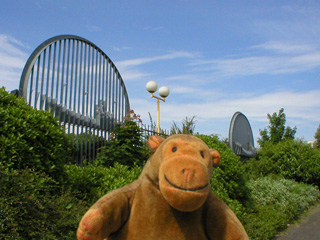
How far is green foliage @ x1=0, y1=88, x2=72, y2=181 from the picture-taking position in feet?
11.8

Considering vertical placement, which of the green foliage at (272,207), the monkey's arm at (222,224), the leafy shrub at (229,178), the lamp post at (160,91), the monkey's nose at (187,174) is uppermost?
the lamp post at (160,91)

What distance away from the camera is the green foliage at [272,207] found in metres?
6.06

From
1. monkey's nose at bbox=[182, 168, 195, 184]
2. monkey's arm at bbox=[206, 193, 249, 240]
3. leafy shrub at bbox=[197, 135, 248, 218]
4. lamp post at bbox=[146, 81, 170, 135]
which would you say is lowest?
leafy shrub at bbox=[197, 135, 248, 218]

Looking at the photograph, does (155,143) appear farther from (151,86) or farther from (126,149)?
(151,86)

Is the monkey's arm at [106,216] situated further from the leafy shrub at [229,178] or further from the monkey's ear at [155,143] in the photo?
the leafy shrub at [229,178]

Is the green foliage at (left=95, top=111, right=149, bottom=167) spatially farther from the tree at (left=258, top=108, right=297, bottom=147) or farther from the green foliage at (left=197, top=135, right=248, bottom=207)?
the tree at (left=258, top=108, right=297, bottom=147)

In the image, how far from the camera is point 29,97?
625cm

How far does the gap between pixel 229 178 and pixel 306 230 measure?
7.32 ft

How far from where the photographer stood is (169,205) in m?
2.11

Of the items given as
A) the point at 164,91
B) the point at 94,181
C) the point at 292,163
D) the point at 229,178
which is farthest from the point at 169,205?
the point at 292,163

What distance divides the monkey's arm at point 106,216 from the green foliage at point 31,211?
4.77 feet

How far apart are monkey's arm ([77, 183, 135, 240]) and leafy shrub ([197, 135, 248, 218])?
13.4 feet

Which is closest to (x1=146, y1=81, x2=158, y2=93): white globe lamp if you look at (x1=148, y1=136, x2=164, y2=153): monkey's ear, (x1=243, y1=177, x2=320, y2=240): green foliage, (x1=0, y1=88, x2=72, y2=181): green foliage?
(x1=243, y1=177, x2=320, y2=240): green foliage

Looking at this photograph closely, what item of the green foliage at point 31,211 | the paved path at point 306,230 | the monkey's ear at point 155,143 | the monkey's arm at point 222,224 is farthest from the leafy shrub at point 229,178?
the monkey's ear at point 155,143
